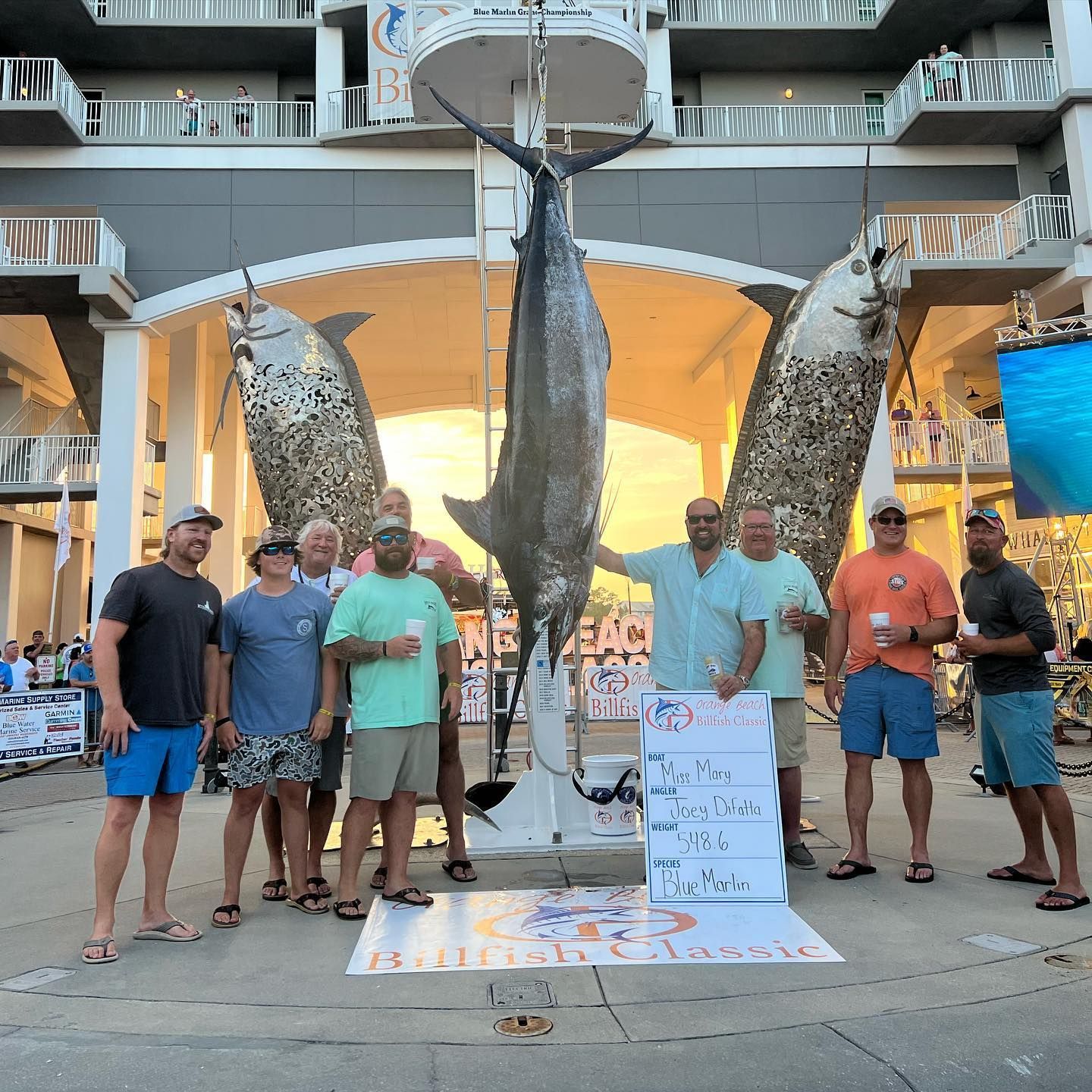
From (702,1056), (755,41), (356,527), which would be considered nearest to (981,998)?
(702,1056)

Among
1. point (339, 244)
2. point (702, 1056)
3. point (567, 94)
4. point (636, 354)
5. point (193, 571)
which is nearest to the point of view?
point (702, 1056)

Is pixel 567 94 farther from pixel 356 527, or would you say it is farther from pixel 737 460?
pixel 356 527

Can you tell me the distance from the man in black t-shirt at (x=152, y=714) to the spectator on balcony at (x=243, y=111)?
47.2ft

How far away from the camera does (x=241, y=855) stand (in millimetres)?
3719

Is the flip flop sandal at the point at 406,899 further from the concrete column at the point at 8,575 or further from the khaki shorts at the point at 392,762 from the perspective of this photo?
the concrete column at the point at 8,575

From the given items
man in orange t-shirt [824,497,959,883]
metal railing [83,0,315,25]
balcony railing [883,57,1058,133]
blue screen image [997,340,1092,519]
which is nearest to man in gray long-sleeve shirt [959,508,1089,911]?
man in orange t-shirt [824,497,959,883]

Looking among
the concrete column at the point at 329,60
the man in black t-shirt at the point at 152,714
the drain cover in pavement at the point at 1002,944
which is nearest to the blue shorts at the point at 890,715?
the drain cover in pavement at the point at 1002,944

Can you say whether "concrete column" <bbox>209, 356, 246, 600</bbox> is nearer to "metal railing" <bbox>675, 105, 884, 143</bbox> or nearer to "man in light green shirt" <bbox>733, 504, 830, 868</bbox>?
"metal railing" <bbox>675, 105, 884, 143</bbox>

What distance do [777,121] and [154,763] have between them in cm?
1689

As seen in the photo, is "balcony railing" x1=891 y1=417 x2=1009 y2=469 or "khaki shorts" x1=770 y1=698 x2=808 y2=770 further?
"balcony railing" x1=891 y1=417 x2=1009 y2=469

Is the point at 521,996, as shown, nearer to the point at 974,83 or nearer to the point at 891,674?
the point at 891,674

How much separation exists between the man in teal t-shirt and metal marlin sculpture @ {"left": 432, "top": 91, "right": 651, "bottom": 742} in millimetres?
462

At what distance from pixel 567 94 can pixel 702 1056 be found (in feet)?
18.3

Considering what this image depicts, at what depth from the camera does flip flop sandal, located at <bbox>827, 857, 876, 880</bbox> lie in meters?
4.11
